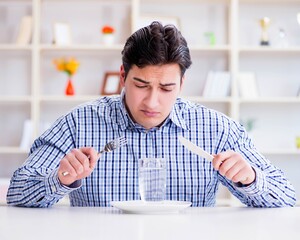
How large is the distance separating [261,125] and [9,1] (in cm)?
202

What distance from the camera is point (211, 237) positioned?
1239 millimetres

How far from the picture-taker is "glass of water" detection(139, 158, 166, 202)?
1.70 meters

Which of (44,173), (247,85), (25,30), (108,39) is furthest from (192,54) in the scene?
(44,173)

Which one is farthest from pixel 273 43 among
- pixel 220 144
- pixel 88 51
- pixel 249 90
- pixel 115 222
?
pixel 115 222

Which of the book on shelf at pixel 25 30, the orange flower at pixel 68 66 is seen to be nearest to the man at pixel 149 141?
the orange flower at pixel 68 66

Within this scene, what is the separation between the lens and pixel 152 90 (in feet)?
6.70

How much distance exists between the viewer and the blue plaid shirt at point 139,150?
6.95ft

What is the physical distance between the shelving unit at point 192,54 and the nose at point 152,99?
103 inches

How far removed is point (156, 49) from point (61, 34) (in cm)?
261

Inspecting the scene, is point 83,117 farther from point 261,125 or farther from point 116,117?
point 261,125

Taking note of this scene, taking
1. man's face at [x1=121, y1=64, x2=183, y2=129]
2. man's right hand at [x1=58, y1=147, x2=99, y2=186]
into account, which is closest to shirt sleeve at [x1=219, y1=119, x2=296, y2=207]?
man's face at [x1=121, y1=64, x2=183, y2=129]

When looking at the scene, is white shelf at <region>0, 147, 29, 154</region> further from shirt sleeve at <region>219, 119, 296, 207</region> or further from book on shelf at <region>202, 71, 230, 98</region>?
shirt sleeve at <region>219, 119, 296, 207</region>

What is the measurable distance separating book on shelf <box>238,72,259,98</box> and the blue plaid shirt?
7.41ft

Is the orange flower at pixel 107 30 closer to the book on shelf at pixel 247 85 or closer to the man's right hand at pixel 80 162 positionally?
the book on shelf at pixel 247 85
